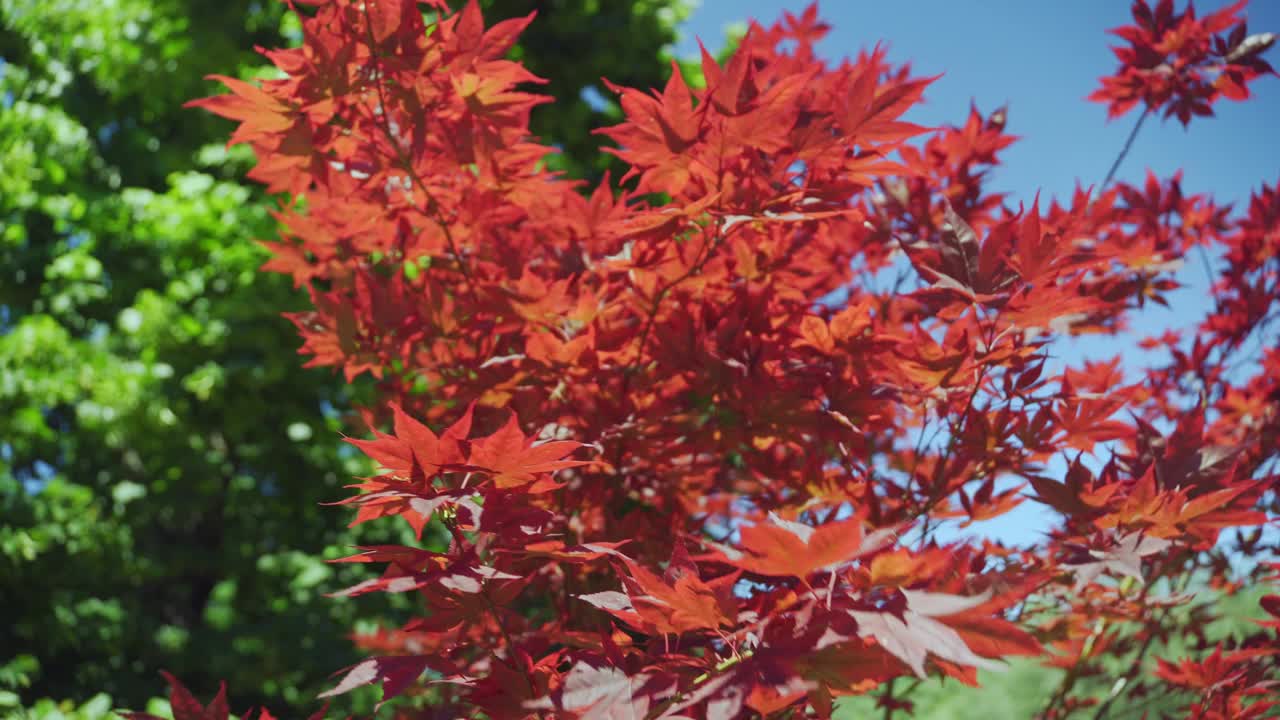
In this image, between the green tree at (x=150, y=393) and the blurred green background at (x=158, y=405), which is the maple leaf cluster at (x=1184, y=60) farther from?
the green tree at (x=150, y=393)

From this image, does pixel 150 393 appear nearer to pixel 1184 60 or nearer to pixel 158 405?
pixel 158 405

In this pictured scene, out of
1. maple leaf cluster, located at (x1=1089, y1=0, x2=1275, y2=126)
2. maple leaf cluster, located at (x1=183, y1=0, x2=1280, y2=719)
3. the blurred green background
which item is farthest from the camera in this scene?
the blurred green background

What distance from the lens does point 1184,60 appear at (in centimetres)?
232

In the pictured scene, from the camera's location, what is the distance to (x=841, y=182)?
1455 mm

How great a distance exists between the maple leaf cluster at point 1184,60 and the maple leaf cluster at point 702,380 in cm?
1

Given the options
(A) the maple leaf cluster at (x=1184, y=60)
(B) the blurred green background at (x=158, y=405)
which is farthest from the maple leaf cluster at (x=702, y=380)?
(B) the blurred green background at (x=158, y=405)

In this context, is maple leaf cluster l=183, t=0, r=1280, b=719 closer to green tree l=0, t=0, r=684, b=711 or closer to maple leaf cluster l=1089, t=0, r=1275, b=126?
maple leaf cluster l=1089, t=0, r=1275, b=126

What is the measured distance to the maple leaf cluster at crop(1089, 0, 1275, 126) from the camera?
223 centimetres

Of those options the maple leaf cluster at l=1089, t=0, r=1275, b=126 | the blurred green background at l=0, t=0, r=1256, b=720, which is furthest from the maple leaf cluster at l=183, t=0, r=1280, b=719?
the blurred green background at l=0, t=0, r=1256, b=720

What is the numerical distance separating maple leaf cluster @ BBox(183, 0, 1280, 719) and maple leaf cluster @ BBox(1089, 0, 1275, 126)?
0.01 metres

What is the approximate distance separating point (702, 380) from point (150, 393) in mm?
4337

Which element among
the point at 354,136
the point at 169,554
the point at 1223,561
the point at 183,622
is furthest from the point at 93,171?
the point at 1223,561

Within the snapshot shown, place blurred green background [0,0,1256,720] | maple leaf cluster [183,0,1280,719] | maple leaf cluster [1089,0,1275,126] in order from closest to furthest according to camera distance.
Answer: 1. maple leaf cluster [183,0,1280,719]
2. maple leaf cluster [1089,0,1275,126]
3. blurred green background [0,0,1256,720]

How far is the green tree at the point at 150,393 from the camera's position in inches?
181
